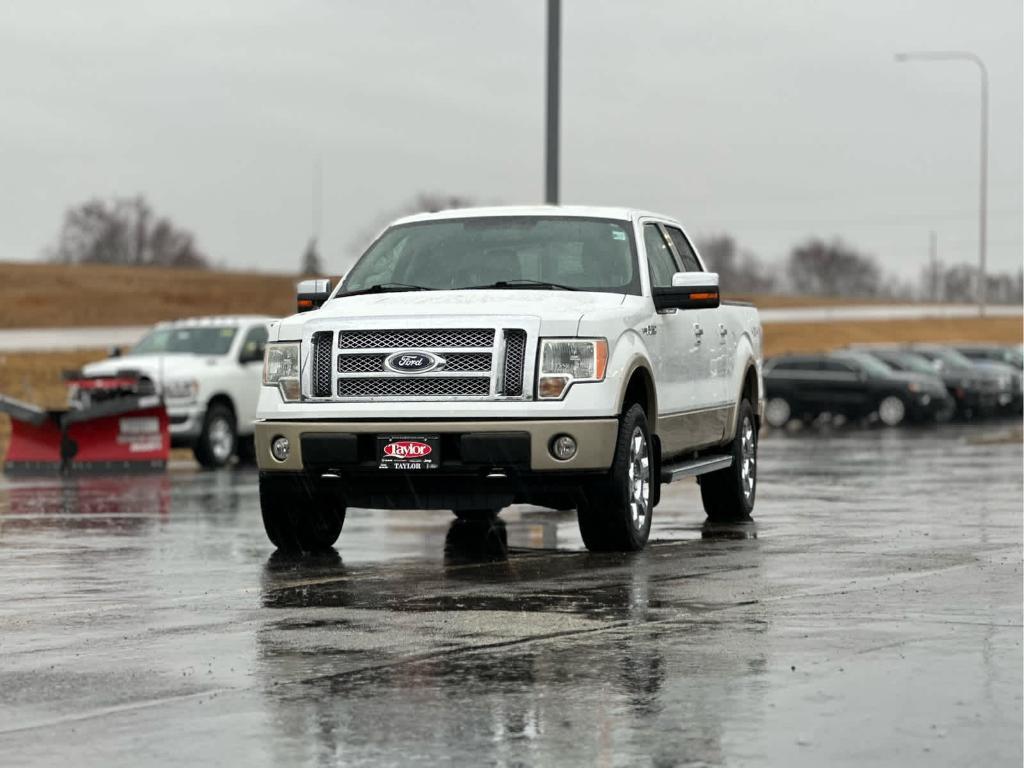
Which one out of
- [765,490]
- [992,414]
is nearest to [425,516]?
[765,490]

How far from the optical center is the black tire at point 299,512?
12.7m

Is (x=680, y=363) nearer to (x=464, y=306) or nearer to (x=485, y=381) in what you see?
(x=464, y=306)

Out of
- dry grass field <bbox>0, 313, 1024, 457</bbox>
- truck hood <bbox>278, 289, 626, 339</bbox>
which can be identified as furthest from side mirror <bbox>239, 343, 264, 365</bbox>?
dry grass field <bbox>0, 313, 1024, 457</bbox>

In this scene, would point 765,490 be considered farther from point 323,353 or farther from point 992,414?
point 992,414

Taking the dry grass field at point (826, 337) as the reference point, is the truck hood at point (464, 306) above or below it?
above

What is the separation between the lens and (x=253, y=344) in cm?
2745

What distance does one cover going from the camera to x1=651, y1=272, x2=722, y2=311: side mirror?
1341 centimetres

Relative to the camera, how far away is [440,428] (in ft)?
39.4

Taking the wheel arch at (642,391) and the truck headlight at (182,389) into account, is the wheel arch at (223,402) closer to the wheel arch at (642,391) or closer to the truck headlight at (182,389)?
the truck headlight at (182,389)

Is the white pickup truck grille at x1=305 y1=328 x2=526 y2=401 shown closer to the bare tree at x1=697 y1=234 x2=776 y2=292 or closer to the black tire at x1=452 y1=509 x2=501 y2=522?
the black tire at x1=452 y1=509 x2=501 y2=522

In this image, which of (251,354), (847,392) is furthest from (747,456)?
(847,392)

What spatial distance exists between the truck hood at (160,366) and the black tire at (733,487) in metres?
11.7

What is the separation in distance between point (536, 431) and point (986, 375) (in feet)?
118

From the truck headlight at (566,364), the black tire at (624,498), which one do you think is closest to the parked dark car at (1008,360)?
the black tire at (624,498)
